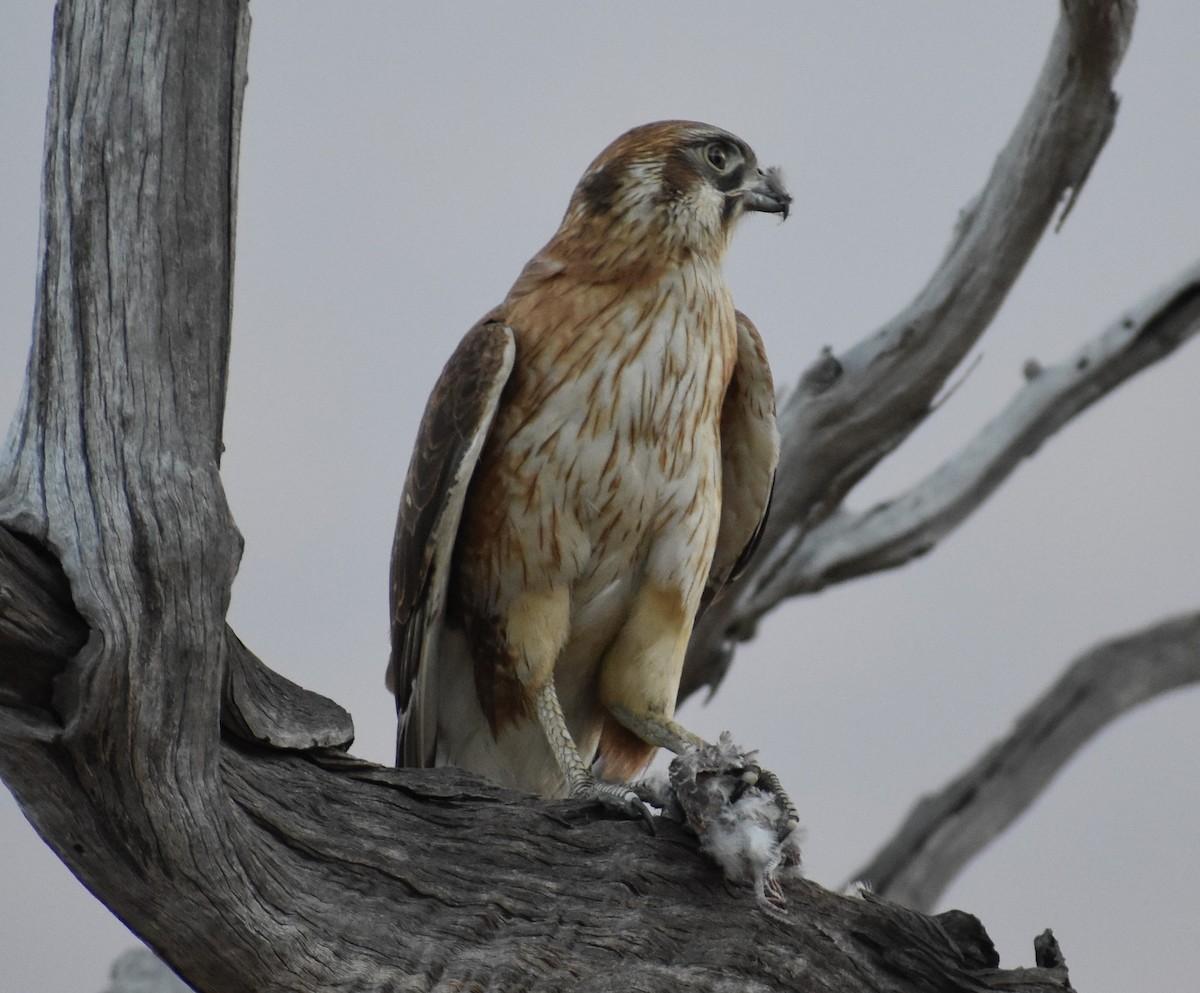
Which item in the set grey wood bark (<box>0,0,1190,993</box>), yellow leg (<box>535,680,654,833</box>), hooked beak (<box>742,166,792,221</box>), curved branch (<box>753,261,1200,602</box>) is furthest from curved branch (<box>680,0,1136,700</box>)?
grey wood bark (<box>0,0,1190,993</box>)

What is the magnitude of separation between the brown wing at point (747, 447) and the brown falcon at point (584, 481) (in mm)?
12

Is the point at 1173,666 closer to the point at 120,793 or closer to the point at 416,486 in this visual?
the point at 416,486

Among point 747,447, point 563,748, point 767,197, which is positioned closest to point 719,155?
point 767,197

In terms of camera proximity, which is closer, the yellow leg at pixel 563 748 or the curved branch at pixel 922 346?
the yellow leg at pixel 563 748

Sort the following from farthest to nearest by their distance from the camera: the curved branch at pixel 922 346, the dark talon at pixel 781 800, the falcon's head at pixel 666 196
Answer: the curved branch at pixel 922 346 → the falcon's head at pixel 666 196 → the dark talon at pixel 781 800

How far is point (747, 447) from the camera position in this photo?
411cm

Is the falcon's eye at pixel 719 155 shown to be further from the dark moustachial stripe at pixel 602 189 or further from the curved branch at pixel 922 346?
the curved branch at pixel 922 346

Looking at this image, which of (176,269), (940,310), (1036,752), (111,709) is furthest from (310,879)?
(1036,752)

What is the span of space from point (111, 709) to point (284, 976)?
646mm

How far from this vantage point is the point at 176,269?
2.44 metres

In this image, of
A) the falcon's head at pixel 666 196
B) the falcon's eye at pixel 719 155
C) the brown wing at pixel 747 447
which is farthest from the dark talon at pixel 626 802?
the falcon's eye at pixel 719 155

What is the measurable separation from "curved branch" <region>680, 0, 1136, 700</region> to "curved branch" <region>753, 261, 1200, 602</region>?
0.61ft

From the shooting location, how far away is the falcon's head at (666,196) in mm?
3787

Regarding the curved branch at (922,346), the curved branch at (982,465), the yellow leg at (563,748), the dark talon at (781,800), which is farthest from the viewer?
the curved branch at (982,465)
